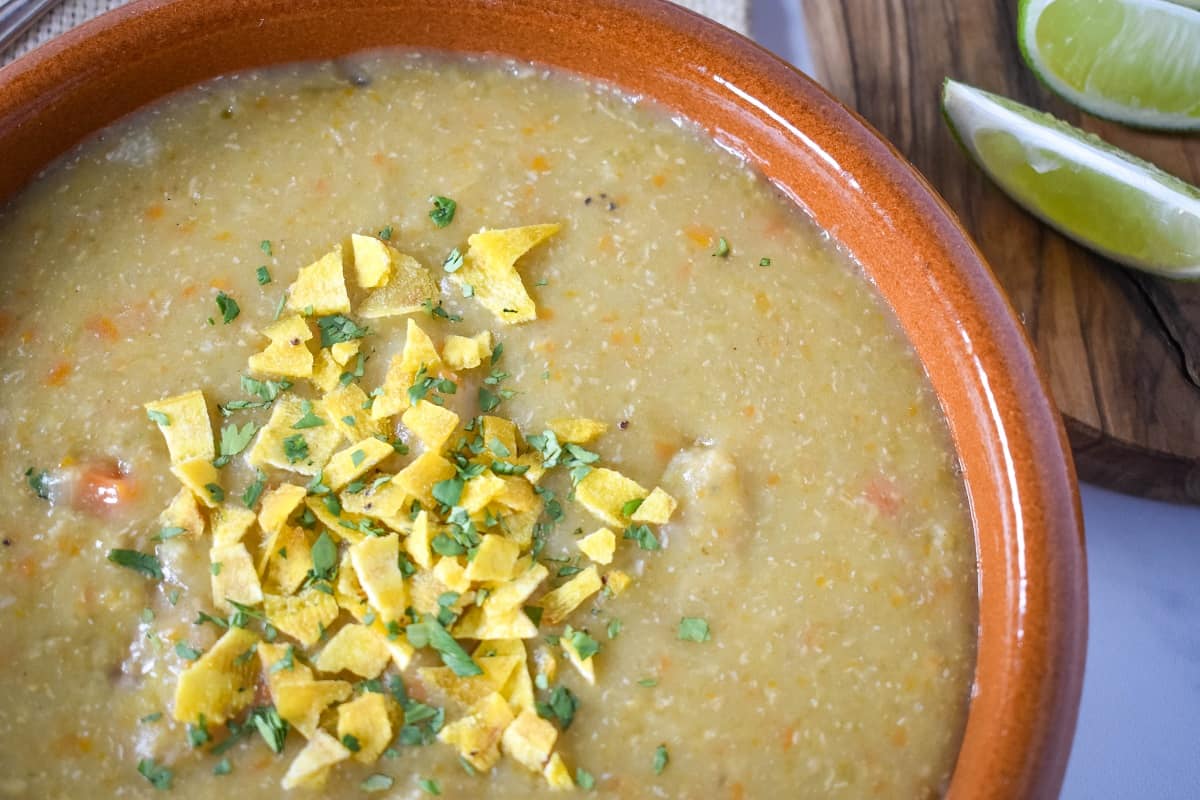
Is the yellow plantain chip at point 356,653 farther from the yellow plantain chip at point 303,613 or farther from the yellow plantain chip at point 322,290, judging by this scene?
the yellow plantain chip at point 322,290

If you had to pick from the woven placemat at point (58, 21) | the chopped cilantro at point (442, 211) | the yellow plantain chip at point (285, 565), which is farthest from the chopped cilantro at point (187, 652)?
the woven placemat at point (58, 21)

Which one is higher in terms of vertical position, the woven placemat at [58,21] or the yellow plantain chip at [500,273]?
the woven placemat at [58,21]

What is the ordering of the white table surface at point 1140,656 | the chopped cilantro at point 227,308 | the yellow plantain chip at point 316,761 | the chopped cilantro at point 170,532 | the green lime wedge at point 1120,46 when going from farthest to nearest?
the green lime wedge at point 1120,46
the white table surface at point 1140,656
the chopped cilantro at point 227,308
the chopped cilantro at point 170,532
the yellow plantain chip at point 316,761

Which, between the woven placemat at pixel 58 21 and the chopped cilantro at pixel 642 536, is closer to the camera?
the chopped cilantro at pixel 642 536

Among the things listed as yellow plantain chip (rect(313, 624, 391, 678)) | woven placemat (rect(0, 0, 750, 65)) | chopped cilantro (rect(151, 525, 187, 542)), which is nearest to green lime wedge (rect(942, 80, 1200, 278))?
woven placemat (rect(0, 0, 750, 65))

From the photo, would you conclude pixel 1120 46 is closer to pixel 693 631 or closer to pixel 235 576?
pixel 693 631

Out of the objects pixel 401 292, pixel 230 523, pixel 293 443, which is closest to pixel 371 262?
pixel 401 292
